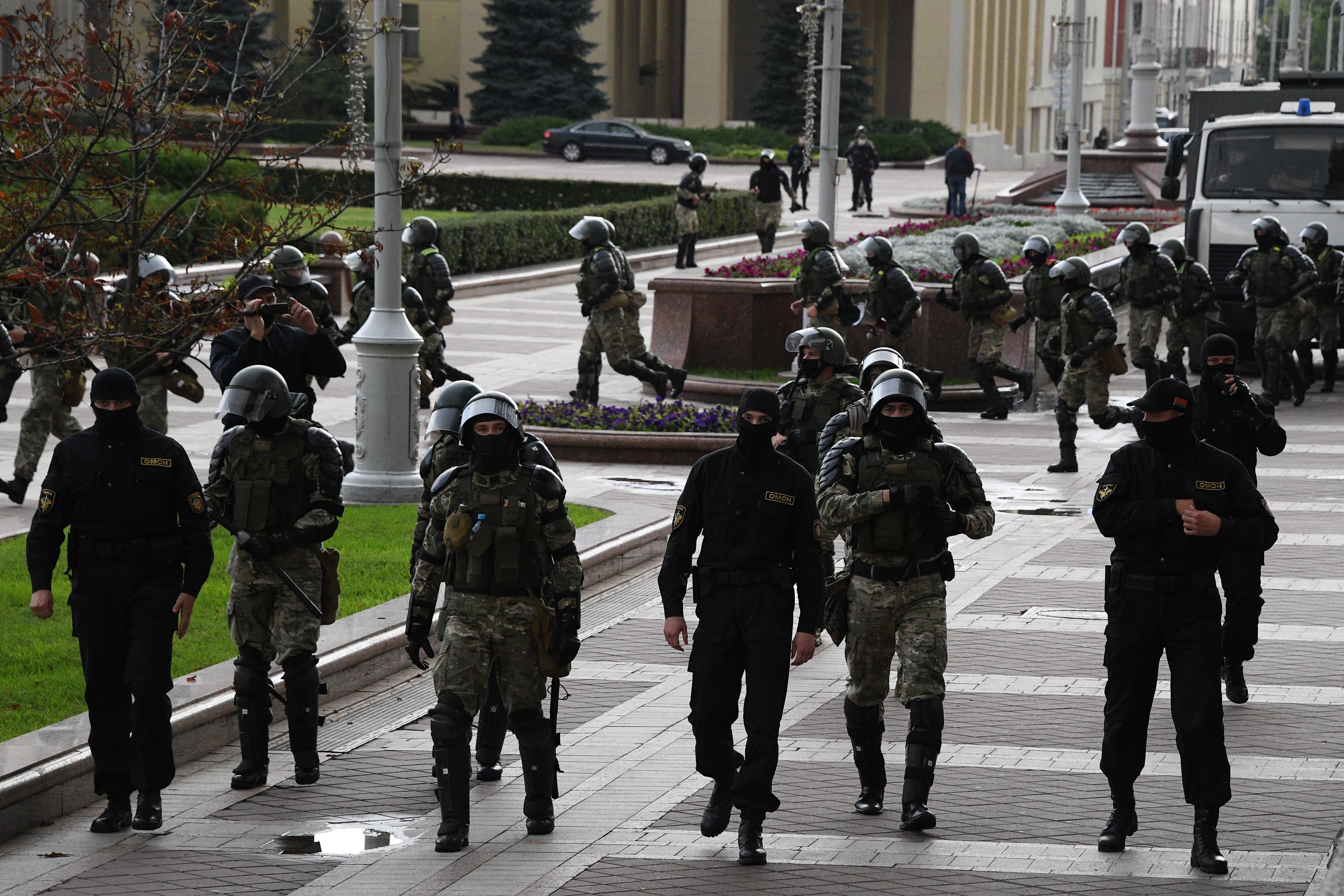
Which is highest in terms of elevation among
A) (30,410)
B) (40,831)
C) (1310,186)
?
(1310,186)

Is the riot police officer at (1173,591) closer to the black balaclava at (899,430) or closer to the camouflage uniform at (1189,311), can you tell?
the black balaclava at (899,430)

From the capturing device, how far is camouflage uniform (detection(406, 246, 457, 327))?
18344 mm

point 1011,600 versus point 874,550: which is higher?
point 874,550

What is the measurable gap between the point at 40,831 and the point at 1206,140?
1848 cm

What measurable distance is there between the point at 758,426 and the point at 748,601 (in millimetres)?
668

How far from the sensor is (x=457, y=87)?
242 ft

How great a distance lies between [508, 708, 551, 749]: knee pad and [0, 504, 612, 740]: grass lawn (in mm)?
2451

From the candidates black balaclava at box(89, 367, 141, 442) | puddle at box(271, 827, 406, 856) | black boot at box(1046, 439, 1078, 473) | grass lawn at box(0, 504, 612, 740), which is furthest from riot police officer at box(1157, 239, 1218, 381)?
black balaclava at box(89, 367, 141, 442)

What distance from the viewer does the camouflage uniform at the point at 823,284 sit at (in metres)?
18.0

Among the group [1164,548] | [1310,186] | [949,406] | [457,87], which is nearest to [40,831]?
[1164,548]

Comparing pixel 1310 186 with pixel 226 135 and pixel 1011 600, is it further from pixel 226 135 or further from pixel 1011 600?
pixel 226 135

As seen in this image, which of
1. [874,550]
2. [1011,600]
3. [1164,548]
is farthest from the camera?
[1011,600]

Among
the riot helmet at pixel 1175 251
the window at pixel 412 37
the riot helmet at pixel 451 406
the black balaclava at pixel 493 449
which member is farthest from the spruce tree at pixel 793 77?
the black balaclava at pixel 493 449

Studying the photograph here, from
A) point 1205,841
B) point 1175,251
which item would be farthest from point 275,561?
point 1175,251
